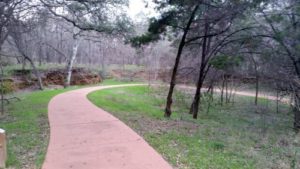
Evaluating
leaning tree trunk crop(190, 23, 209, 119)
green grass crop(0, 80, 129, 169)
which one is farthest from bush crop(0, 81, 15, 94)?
leaning tree trunk crop(190, 23, 209, 119)

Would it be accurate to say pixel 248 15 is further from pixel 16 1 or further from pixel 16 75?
pixel 16 75

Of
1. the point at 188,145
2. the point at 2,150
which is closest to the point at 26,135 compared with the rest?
the point at 2,150

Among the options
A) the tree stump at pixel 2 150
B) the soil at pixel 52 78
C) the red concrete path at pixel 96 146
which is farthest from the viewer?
the soil at pixel 52 78

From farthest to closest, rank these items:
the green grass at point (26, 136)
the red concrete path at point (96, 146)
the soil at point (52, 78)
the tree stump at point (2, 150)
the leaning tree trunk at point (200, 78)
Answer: the soil at point (52, 78), the leaning tree trunk at point (200, 78), the green grass at point (26, 136), the red concrete path at point (96, 146), the tree stump at point (2, 150)

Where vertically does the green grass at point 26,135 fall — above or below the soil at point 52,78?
below

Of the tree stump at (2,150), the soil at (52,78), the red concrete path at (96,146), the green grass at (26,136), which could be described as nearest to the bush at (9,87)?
the soil at (52,78)

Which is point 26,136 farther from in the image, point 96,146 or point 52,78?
point 52,78

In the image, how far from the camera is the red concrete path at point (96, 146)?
18.5ft

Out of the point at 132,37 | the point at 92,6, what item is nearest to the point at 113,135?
the point at 132,37

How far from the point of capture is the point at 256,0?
877 cm

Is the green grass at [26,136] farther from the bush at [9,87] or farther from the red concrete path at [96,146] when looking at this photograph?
the bush at [9,87]

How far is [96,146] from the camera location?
6.80 metres

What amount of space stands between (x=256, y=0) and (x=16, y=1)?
9.01 metres

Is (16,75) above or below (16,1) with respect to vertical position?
below
